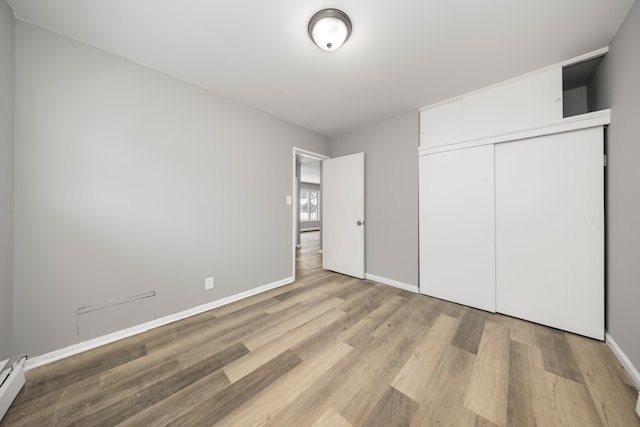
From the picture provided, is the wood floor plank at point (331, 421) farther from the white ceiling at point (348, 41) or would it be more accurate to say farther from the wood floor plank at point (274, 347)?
the white ceiling at point (348, 41)

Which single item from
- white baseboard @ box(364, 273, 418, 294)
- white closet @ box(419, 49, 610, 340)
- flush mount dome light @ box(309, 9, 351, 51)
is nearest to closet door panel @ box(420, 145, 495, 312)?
white closet @ box(419, 49, 610, 340)

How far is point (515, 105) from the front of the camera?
2109 mm

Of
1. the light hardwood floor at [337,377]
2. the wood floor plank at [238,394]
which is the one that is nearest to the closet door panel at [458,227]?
the light hardwood floor at [337,377]

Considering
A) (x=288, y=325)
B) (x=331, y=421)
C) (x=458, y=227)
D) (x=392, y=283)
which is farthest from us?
(x=392, y=283)

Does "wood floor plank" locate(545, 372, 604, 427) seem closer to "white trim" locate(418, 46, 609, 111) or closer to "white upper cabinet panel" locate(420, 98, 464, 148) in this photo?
"white upper cabinet panel" locate(420, 98, 464, 148)

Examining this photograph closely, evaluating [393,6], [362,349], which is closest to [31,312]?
[362,349]

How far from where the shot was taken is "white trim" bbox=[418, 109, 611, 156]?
1.72 meters

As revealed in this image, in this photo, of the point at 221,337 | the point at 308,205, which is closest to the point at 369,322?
the point at 221,337

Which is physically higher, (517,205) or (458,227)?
(517,205)

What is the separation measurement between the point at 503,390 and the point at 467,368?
0.21m

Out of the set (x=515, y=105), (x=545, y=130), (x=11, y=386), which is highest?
(x=515, y=105)

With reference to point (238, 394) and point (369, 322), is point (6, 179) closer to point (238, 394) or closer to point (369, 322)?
point (238, 394)

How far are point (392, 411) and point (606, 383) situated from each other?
4.74 feet

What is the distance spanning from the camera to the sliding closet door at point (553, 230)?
1.78m
